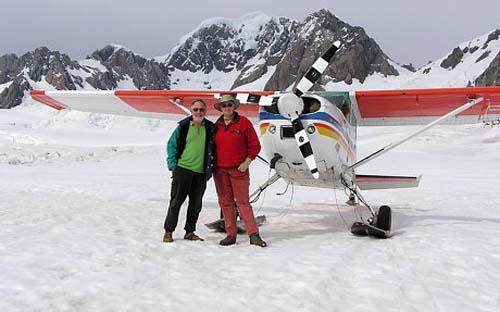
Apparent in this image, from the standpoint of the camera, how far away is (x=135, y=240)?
16.6 ft

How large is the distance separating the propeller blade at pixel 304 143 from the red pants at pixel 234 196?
803mm

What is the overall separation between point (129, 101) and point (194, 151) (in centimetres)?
505

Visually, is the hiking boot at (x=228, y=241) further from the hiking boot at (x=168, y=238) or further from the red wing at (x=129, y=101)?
the red wing at (x=129, y=101)

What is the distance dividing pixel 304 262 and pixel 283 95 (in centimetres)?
220

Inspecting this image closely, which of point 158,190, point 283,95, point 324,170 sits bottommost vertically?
point 158,190

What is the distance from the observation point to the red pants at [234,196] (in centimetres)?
526

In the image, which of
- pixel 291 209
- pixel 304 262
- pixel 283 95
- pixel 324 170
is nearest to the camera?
pixel 304 262

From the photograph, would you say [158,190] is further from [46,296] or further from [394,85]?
[394,85]

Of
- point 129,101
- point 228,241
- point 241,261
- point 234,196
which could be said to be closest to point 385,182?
point 234,196

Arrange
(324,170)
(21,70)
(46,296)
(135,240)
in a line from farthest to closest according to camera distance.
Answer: (21,70)
(324,170)
(135,240)
(46,296)

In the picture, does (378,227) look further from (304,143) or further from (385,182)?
(385,182)

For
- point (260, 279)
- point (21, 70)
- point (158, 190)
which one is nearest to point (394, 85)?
point (158, 190)

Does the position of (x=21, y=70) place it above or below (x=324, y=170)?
above

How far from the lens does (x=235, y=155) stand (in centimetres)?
526
